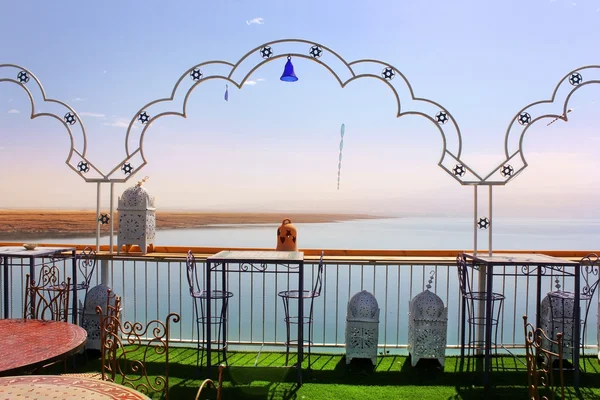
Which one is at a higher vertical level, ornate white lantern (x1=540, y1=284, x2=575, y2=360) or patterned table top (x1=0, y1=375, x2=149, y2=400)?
patterned table top (x1=0, y1=375, x2=149, y2=400)

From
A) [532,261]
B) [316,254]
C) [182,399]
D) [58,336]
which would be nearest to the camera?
[58,336]

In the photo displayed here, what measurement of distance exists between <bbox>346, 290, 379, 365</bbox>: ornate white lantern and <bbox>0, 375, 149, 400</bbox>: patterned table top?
2926mm

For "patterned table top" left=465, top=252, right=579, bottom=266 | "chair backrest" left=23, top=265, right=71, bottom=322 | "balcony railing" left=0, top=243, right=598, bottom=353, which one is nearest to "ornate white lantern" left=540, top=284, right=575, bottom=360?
"balcony railing" left=0, top=243, right=598, bottom=353

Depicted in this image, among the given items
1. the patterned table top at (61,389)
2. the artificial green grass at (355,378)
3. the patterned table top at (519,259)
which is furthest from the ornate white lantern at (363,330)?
the patterned table top at (61,389)

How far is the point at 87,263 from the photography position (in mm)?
5281

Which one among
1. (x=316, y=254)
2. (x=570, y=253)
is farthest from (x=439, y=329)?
(x=570, y=253)

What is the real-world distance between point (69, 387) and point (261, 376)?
8.37 ft

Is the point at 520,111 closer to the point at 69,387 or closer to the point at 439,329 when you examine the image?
the point at 439,329

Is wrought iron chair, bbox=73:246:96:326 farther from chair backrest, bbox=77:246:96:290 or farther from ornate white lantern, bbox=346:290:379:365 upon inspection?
ornate white lantern, bbox=346:290:379:365

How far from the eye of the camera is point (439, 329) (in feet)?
16.0

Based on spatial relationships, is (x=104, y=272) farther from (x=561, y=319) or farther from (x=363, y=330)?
(x=561, y=319)

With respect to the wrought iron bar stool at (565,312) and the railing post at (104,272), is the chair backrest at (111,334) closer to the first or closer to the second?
the railing post at (104,272)

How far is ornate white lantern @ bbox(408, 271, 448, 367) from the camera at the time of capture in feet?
16.0

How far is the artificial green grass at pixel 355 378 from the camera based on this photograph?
4.28m
